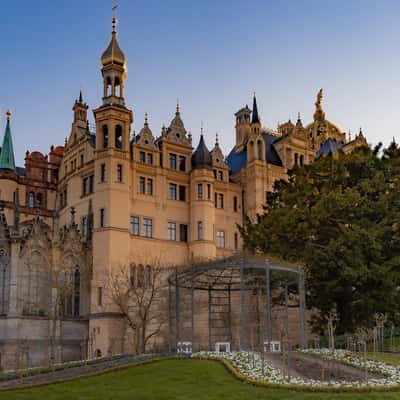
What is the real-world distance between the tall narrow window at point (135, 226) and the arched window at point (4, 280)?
35.4 ft

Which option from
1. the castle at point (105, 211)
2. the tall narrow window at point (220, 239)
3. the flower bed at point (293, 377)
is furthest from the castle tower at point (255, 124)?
the flower bed at point (293, 377)

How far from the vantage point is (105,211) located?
53.9 m

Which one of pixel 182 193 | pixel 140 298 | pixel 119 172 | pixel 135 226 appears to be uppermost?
pixel 119 172

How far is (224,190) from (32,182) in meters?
18.2

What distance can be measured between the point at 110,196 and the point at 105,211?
4.21ft

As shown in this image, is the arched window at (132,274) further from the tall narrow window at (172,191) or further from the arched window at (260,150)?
the arched window at (260,150)

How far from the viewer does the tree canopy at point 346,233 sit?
3859cm

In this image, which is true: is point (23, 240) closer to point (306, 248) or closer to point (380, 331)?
point (306, 248)

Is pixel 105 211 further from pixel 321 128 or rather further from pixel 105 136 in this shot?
pixel 321 128

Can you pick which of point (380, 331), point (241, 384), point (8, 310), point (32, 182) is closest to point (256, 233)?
point (380, 331)

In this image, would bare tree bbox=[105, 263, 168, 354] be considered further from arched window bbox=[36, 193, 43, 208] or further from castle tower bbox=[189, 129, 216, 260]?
arched window bbox=[36, 193, 43, 208]

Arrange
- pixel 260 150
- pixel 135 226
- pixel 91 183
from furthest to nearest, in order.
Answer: pixel 260 150 < pixel 91 183 < pixel 135 226

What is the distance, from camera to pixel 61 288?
5022cm

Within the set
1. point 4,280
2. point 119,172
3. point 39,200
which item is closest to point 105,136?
point 119,172
